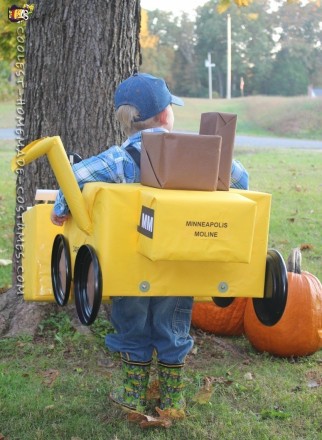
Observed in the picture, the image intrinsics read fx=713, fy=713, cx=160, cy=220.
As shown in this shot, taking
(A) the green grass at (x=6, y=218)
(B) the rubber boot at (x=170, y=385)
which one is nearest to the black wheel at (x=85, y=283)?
(B) the rubber boot at (x=170, y=385)

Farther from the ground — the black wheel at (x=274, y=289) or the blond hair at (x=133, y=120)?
the blond hair at (x=133, y=120)

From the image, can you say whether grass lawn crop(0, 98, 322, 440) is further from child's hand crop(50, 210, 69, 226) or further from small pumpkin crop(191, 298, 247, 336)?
child's hand crop(50, 210, 69, 226)

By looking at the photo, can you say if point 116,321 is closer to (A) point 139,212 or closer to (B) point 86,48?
(A) point 139,212

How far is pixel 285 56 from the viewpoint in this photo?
6369 cm

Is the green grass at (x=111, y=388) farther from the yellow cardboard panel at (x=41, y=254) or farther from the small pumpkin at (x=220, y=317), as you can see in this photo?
the yellow cardboard panel at (x=41, y=254)

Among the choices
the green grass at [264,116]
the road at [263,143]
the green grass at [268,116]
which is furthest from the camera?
the green grass at [268,116]

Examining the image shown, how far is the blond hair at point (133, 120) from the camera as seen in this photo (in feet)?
10.5

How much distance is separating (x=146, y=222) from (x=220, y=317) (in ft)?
6.49

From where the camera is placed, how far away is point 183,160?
9.05 feet

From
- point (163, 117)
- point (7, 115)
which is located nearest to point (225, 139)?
point (163, 117)

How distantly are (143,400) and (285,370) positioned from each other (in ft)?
3.46

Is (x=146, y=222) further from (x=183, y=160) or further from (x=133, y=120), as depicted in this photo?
(x=133, y=120)

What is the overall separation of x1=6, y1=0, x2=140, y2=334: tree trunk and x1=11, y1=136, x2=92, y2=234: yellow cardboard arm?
4.74 feet

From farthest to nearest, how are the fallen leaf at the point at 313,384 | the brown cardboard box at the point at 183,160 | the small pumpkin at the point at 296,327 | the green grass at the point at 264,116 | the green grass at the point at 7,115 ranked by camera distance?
1. the green grass at the point at 264,116
2. the green grass at the point at 7,115
3. the small pumpkin at the point at 296,327
4. the fallen leaf at the point at 313,384
5. the brown cardboard box at the point at 183,160
